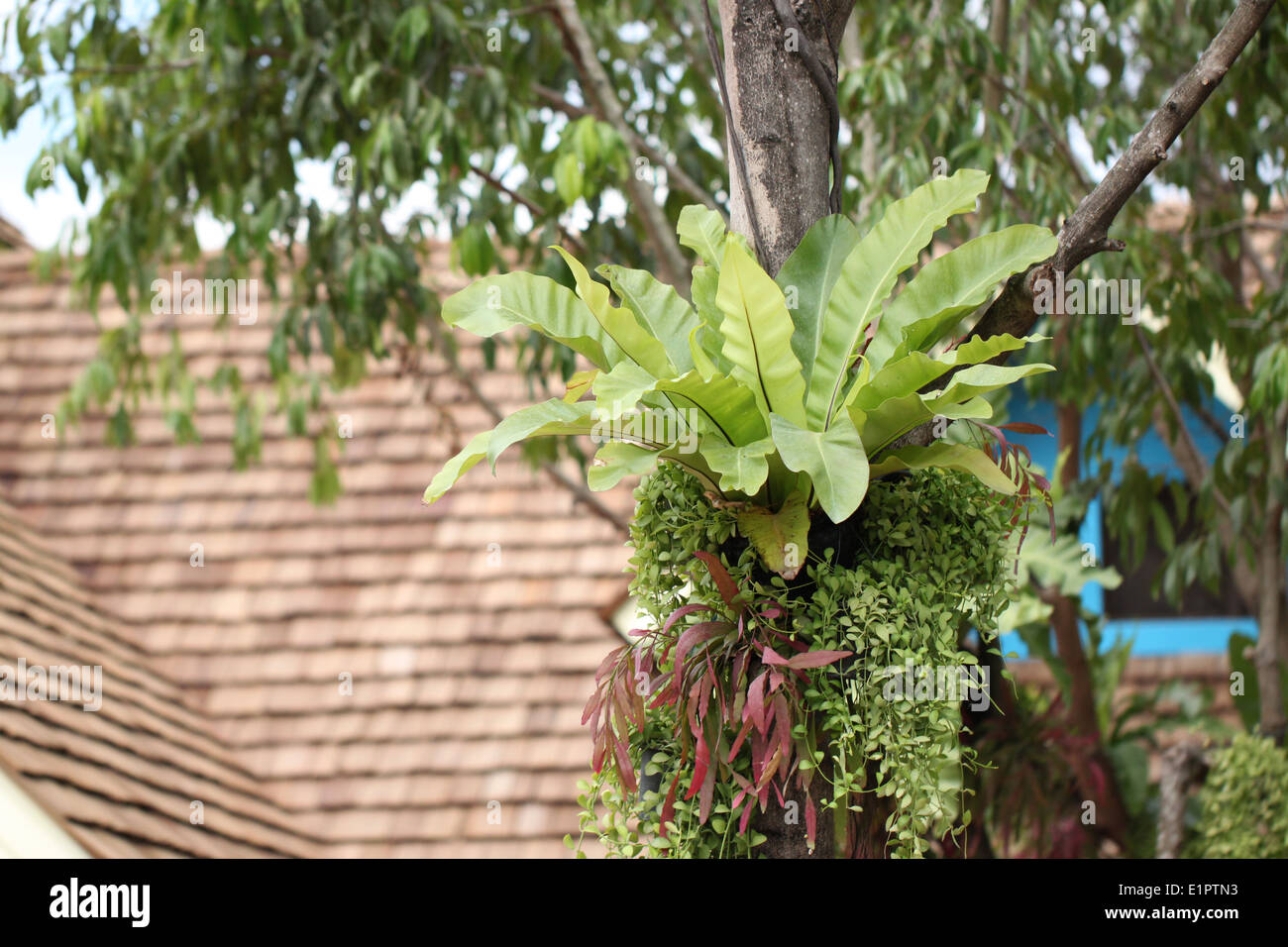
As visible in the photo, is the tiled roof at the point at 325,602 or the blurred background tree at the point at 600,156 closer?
the blurred background tree at the point at 600,156

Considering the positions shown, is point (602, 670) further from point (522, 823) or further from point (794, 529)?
point (522, 823)

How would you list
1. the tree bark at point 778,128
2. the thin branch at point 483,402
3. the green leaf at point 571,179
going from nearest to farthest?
1. the tree bark at point 778,128
2. the green leaf at point 571,179
3. the thin branch at point 483,402

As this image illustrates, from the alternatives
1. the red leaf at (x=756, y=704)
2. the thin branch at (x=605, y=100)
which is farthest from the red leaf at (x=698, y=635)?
the thin branch at (x=605, y=100)

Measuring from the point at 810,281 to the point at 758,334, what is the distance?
10.9 inches

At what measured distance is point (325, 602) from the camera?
6.13m

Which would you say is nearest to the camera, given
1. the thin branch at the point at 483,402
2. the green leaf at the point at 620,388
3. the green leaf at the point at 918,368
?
the green leaf at the point at 620,388

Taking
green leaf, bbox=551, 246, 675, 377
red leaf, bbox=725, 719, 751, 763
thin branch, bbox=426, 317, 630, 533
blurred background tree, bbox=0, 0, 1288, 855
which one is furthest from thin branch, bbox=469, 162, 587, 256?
red leaf, bbox=725, 719, 751, 763

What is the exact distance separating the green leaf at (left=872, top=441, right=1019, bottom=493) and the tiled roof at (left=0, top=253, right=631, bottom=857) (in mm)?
3701

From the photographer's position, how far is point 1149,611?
22.7ft

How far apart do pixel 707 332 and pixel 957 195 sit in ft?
1.57

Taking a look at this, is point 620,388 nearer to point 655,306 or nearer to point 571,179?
point 655,306

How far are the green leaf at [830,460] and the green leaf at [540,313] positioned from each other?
1.15ft

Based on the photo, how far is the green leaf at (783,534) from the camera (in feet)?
5.99

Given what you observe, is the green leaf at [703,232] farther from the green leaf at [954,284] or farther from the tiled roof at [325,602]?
the tiled roof at [325,602]
